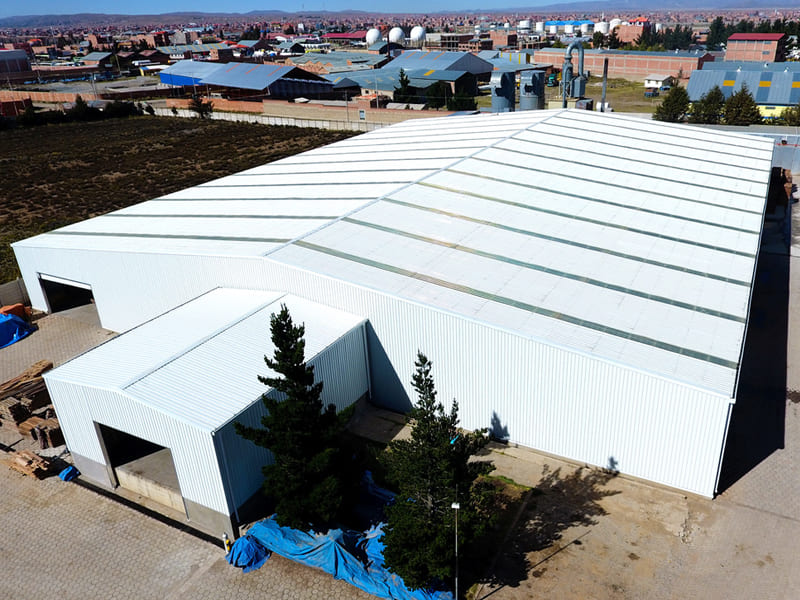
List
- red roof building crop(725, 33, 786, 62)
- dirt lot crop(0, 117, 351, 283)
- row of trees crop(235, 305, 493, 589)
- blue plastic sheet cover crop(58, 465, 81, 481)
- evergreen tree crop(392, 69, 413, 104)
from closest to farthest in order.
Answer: row of trees crop(235, 305, 493, 589), blue plastic sheet cover crop(58, 465, 81, 481), dirt lot crop(0, 117, 351, 283), evergreen tree crop(392, 69, 413, 104), red roof building crop(725, 33, 786, 62)

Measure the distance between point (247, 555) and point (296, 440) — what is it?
121 inches

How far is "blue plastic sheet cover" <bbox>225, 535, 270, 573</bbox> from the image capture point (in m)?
13.1

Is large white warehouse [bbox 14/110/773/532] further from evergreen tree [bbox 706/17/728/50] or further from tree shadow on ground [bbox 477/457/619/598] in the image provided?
→ evergreen tree [bbox 706/17/728/50]

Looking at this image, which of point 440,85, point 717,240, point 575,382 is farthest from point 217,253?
point 440,85

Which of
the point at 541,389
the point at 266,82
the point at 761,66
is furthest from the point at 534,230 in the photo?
the point at 266,82

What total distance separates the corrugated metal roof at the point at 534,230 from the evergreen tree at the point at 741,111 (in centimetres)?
2026

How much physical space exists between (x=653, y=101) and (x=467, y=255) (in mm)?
67515

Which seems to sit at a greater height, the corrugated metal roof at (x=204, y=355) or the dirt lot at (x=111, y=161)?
the corrugated metal roof at (x=204, y=355)

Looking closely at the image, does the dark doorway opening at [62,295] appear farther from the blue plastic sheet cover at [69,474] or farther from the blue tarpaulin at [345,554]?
the blue tarpaulin at [345,554]

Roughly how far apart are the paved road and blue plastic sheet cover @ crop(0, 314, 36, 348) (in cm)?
1006

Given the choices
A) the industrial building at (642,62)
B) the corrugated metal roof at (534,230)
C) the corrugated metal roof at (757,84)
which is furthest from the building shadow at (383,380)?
the industrial building at (642,62)

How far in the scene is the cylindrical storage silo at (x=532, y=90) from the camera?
45.6 m

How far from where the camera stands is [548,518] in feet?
45.4

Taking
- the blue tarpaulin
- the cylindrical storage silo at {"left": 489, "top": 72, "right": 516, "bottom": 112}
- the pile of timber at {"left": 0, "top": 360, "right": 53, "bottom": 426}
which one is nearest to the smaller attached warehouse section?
the blue tarpaulin
